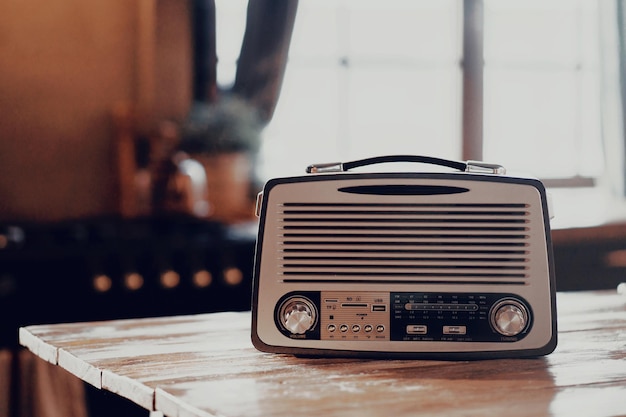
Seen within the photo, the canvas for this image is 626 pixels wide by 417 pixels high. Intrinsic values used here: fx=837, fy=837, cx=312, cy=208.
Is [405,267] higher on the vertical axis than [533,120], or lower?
lower

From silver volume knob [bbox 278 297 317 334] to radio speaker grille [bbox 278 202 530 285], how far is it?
0.09 ft

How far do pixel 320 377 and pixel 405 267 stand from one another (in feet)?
0.59

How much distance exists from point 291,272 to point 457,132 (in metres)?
2.62

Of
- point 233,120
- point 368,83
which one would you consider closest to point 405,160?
point 233,120

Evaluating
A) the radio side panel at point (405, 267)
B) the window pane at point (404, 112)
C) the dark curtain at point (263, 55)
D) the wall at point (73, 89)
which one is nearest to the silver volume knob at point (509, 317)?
the radio side panel at point (405, 267)

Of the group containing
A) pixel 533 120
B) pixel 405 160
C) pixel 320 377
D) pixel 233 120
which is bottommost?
pixel 320 377

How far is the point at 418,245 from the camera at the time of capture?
3.28ft

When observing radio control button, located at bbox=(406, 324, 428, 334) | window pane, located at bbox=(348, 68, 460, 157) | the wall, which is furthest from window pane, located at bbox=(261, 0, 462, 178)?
radio control button, located at bbox=(406, 324, 428, 334)

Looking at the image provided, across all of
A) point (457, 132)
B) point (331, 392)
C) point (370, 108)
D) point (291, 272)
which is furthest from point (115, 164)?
point (331, 392)

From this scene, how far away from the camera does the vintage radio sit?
988 mm

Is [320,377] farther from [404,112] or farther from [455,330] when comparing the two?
[404,112]

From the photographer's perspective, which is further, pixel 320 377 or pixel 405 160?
pixel 405 160

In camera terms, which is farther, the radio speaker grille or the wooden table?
the radio speaker grille

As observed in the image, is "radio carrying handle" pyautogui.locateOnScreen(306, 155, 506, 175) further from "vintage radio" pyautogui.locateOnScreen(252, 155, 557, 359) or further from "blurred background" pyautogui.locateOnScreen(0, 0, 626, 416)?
"blurred background" pyautogui.locateOnScreen(0, 0, 626, 416)
